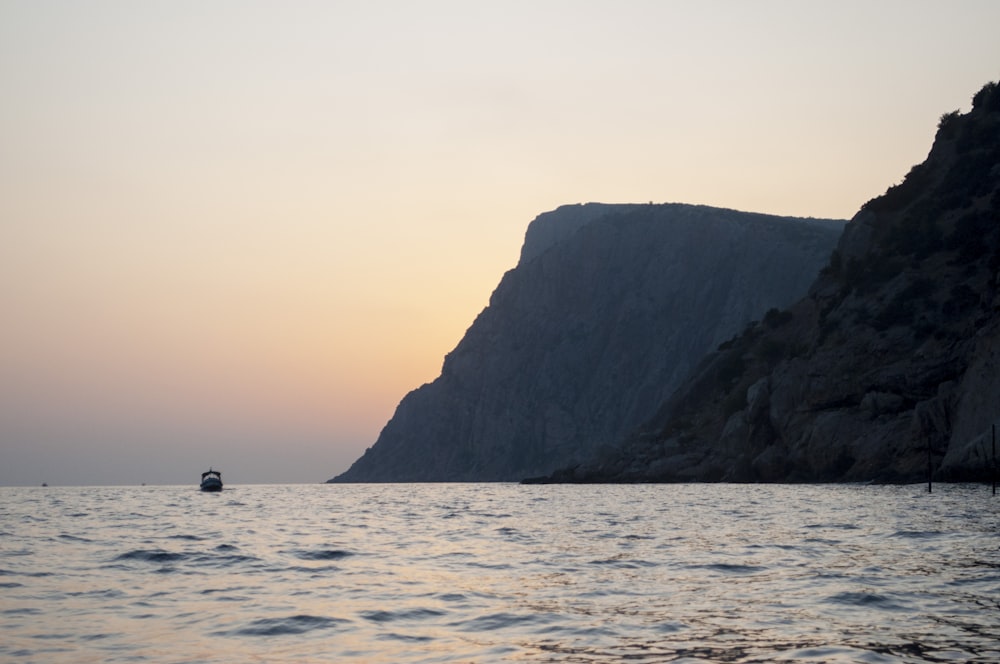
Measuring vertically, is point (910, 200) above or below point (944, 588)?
above

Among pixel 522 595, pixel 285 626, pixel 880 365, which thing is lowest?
pixel 285 626

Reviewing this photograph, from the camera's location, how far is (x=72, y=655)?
1459cm

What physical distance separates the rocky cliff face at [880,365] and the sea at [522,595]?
4601 centimetres

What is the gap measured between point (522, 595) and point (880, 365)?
87.3 metres

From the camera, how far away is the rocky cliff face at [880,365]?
82250mm

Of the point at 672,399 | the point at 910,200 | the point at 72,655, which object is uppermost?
the point at 910,200

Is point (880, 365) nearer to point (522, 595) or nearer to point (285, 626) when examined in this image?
point (522, 595)

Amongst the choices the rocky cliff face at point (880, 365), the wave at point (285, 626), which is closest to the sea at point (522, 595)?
the wave at point (285, 626)

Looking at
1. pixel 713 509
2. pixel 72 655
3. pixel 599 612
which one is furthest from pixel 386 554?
pixel 713 509

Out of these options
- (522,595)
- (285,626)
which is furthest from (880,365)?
(285,626)

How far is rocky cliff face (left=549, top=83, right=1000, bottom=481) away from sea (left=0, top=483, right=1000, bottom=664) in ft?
151

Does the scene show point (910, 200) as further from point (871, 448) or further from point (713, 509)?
point (713, 509)

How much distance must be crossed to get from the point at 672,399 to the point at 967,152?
50.6 m

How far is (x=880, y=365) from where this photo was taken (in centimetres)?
9862
